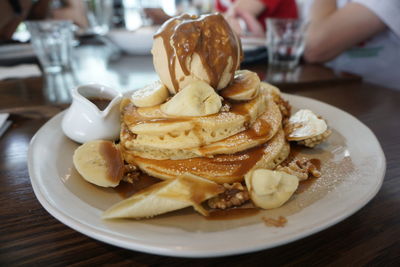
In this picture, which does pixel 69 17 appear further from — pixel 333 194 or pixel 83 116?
pixel 333 194

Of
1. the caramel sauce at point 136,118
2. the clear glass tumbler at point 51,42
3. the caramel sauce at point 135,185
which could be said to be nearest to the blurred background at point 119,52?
the clear glass tumbler at point 51,42

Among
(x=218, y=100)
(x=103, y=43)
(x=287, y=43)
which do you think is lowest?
(x=103, y=43)

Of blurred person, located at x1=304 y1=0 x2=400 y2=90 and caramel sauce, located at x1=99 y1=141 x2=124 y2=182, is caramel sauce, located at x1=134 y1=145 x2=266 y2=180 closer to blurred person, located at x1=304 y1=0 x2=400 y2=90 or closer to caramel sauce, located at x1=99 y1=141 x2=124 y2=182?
caramel sauce, located at x1=99 y1=141 x2=124 y2=182

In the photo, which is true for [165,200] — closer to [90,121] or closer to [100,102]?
[90,121]

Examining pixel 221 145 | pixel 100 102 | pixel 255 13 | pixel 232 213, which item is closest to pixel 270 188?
pixel 232 213

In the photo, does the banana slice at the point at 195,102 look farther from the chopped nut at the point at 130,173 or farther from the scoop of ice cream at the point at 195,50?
the chopped nut at the point at 130,173

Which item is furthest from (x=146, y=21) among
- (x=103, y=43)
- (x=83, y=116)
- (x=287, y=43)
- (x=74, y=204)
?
(x=74, y=204)
